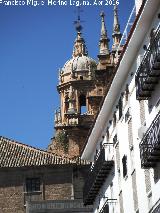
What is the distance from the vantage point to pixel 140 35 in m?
29.9

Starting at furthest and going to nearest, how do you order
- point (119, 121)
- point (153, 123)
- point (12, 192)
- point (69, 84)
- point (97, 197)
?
point (69, 84), point (12, 192), point (97, 197), point (119, 121), point (153, 123)

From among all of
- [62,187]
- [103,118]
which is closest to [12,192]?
[62,187]

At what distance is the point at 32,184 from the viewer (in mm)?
57500

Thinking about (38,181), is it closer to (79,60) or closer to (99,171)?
(99,171)

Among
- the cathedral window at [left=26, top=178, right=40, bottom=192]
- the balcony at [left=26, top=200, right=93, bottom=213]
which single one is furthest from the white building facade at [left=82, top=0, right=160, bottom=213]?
the cathedral window at [left=26, top=178, right=40, bottom=192]

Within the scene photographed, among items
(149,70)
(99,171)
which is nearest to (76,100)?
(99,171)

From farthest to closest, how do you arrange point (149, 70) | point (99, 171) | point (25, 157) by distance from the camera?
point (25, 157) < point (99, 171) < point (149, 70)

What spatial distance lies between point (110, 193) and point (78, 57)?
5592 centimetres

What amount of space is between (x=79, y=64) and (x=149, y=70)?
6458cm

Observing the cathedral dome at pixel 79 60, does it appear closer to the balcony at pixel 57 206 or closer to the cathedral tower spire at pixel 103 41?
the cathedral tower spire at pixel 103 41

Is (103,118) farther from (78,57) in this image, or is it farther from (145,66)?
(78,57)

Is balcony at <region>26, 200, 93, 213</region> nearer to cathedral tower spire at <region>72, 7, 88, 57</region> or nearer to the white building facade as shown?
the white building facade

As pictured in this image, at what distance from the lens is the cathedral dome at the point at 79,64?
299 feet

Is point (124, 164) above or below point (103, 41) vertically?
below
